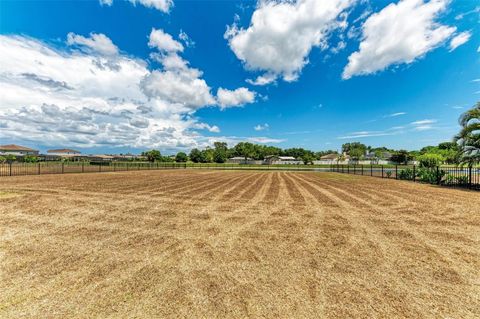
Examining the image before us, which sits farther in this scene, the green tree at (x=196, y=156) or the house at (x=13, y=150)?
the green tree at (x=196, y=156)

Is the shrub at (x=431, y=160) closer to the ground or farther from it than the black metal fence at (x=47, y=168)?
farther from it

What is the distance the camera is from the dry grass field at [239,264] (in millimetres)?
2934

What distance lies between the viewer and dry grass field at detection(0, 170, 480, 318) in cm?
293

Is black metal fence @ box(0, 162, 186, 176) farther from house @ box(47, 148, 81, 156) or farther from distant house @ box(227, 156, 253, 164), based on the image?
house @ box(47, 148, 81, 156)

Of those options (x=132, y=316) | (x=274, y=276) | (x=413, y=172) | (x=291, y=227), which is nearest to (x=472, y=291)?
(x=274, y=276)

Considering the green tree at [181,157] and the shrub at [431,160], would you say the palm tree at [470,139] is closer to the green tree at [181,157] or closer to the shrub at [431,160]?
the shrub at [431,160]

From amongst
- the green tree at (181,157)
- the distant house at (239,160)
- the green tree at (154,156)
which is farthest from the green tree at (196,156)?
the distant house at (239,160)

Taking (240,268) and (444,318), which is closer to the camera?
(444,318)

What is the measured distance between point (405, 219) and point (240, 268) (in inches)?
261

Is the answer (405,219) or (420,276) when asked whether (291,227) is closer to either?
(420,276)

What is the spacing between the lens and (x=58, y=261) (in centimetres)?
421

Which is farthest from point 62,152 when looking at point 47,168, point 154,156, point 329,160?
point 329,160

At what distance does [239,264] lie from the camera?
4156mm

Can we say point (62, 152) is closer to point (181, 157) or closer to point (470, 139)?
point (181, 157)
